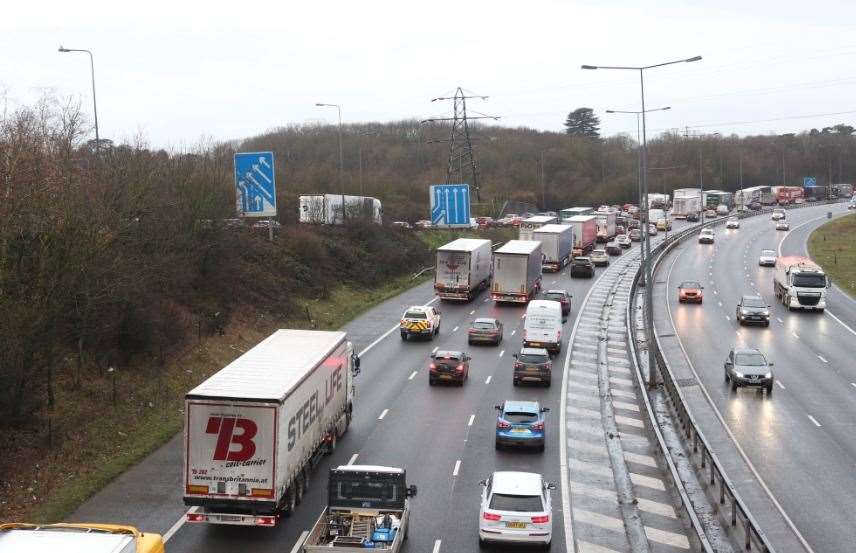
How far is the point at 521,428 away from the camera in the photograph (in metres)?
29.1

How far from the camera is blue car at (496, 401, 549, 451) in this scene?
95.3 ft

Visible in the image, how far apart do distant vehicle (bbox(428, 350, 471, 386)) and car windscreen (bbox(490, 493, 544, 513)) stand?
1700 cm

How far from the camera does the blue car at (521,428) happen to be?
2905 centimetres

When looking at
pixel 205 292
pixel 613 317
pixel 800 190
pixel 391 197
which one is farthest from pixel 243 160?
pixel 800 190

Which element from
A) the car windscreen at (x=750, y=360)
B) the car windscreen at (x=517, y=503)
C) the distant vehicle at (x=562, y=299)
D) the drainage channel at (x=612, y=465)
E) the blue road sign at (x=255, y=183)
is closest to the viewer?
the car windscreen at (x=517, y=503)

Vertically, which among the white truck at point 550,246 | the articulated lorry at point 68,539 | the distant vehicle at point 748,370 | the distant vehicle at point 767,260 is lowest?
the distant vehicle at point 748,370

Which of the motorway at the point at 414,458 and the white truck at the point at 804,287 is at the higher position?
the white truck at the point at 804,287

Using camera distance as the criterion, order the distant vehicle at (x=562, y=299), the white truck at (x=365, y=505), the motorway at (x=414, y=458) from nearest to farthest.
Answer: the white truck at (x=365, y=505), the motorway at (x=414, y=458), the distant vehicle at (x=562, y=299)

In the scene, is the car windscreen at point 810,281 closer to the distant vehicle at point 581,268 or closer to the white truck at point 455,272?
the distant vehicle at point 581,268

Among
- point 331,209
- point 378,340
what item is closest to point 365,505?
point 378,340

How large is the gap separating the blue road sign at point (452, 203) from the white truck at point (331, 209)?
17.6ft

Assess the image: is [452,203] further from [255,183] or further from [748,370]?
[748,370]

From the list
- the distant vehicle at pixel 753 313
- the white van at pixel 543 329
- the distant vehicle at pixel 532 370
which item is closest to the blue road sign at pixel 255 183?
the white van at pixel 543 329

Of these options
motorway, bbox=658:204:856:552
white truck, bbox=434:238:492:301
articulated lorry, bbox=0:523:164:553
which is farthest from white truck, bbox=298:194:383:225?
articulated lorry, bbox=0:523:164:553
